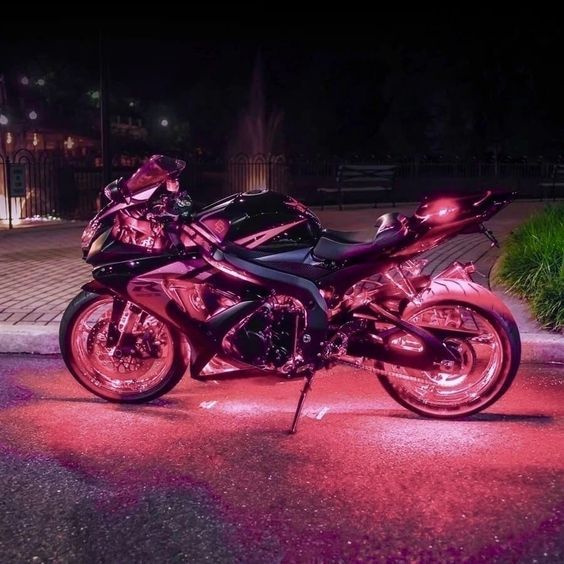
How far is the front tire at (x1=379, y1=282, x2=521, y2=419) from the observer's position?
4820 millimetres

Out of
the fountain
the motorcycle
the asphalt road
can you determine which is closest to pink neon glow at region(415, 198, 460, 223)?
the motorcycle

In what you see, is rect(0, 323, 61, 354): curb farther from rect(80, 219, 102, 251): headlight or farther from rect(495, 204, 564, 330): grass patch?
rect(495, 204, 564, 330): grass patch

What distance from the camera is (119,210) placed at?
16.0 ft

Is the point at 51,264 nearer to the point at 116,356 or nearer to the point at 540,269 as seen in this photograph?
the point at 116,356

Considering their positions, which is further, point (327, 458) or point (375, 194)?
point (375, 194)

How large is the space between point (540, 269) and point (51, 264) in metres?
5.73

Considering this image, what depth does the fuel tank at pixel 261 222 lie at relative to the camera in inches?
185

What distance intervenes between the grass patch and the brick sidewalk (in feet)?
1.16

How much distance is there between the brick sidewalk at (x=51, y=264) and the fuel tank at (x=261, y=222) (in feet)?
8.52

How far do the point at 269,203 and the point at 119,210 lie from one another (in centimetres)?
88

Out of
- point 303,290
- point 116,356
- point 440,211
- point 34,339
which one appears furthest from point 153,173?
point 34,339

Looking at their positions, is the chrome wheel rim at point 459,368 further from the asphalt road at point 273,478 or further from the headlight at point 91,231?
the headlight at point 91,231

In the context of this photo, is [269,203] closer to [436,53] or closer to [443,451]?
[443,451]

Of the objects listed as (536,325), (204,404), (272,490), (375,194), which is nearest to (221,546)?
(272,490)
